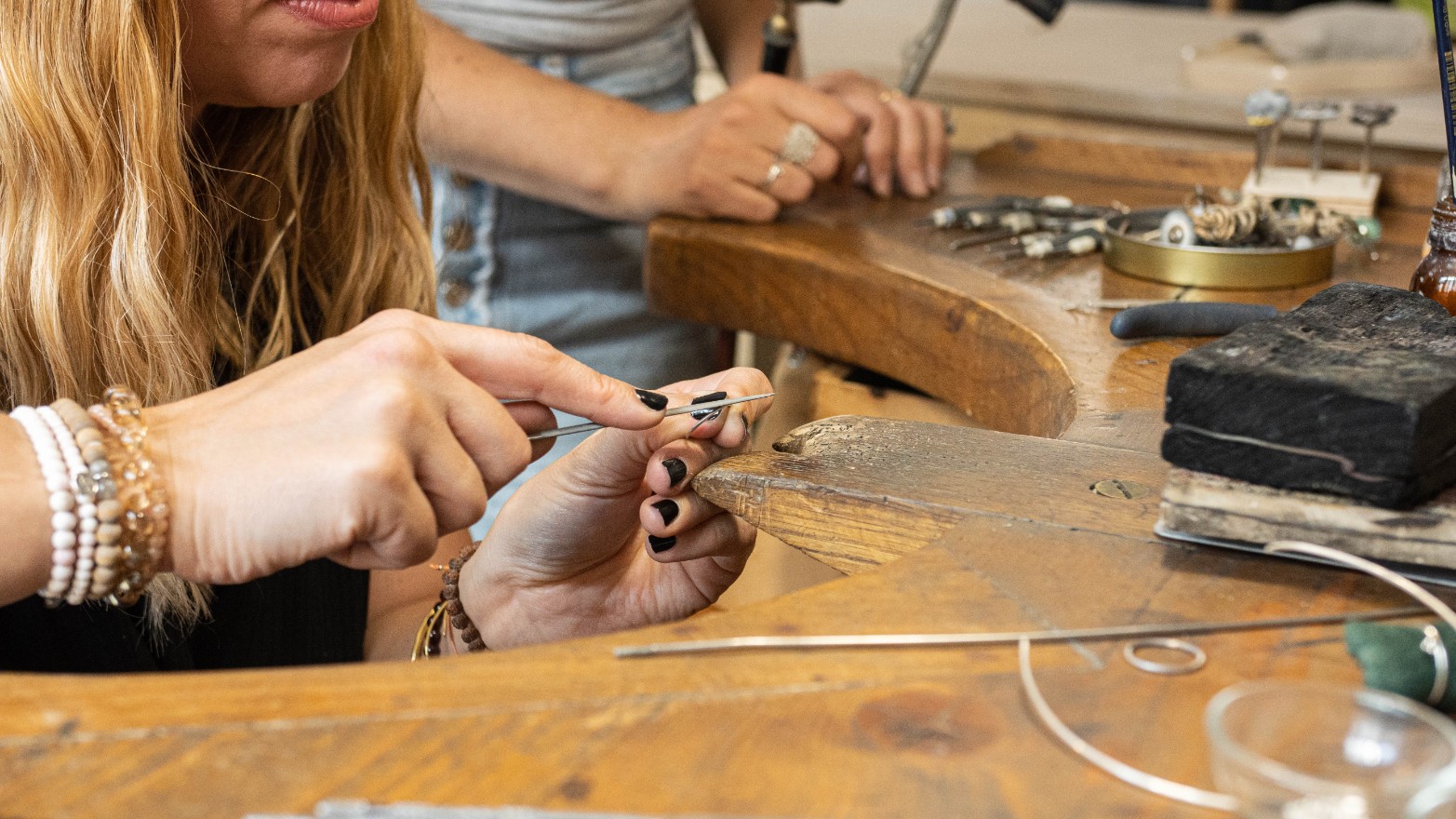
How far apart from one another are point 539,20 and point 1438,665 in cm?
139

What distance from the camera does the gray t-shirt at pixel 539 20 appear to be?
1742mm

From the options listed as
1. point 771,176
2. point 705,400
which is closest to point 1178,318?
point 705,400

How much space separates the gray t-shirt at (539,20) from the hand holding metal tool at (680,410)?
36.5 inches

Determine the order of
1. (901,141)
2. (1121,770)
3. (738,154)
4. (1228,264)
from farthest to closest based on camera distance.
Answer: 1. (901,141)
2. (738,154)
3. (1228,264)
4. (1121,770)

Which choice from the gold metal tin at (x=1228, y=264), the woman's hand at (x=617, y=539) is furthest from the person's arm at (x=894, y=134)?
the woman's hand at (x=617, y=539)

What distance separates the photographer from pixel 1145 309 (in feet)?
3.80

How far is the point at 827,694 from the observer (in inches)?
24.5

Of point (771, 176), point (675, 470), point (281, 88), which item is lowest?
point (675, 470)

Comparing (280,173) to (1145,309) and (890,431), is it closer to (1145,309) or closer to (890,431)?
(890,431)

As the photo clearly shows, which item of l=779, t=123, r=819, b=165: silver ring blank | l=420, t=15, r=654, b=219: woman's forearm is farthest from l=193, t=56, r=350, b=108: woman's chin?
l=779, t=123, r=819, b=165: silver ring blank

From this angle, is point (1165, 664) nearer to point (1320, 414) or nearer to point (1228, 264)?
point (1320, 414)

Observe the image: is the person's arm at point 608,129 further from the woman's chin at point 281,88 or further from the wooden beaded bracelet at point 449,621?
the wooden beaded bracelet at point 449,621

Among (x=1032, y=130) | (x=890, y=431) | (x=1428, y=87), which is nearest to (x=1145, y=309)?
(x=890, y=431)

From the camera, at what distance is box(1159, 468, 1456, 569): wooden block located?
0.71m
